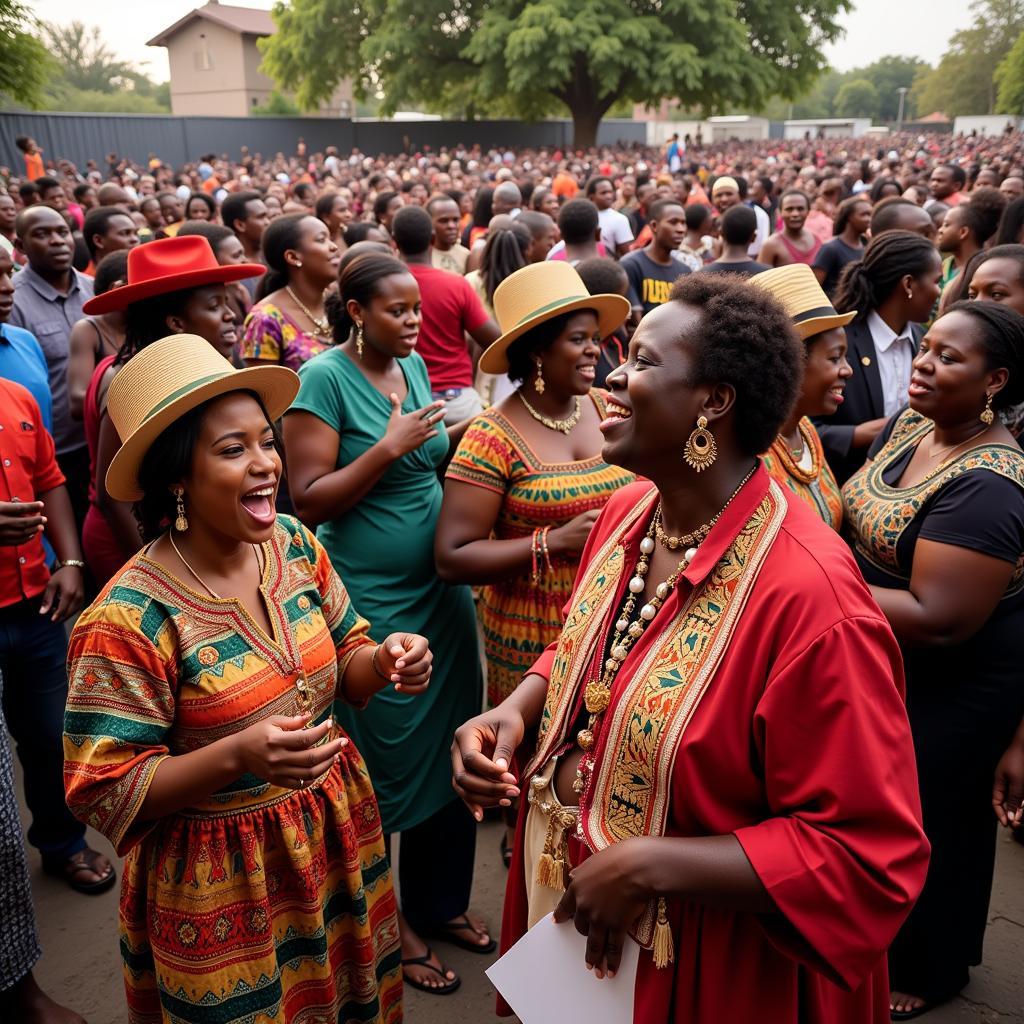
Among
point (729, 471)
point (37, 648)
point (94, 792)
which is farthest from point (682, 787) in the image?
point (37, 648)

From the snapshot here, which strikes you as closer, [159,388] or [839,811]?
[839,811]

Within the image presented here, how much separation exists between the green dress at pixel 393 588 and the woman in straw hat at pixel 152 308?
1.72 feet

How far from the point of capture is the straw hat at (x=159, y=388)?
2016 millimetres

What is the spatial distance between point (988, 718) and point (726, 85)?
125 feet

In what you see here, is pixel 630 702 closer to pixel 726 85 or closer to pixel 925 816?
pixel 925 816

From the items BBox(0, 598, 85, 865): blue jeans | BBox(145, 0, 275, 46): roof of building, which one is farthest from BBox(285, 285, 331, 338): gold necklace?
BBox(145, 0, 275, 46): roof of building

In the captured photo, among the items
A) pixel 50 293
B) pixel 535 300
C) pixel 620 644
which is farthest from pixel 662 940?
pixel 50 293

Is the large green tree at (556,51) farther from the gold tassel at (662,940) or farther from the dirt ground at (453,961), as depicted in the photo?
the gold tassel at (662,940)

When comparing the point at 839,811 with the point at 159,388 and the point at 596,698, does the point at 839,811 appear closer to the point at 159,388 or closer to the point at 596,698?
the point at 596,698

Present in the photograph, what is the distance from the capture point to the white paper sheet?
1737mm

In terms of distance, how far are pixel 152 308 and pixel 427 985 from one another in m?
2.58

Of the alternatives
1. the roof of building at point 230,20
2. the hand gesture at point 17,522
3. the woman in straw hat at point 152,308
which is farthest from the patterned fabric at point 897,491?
the roof of building at point 230,20

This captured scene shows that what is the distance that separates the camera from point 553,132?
42.7m

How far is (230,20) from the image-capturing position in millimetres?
55219
